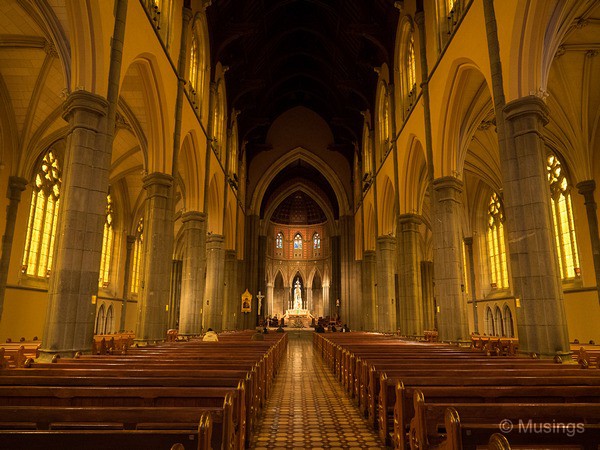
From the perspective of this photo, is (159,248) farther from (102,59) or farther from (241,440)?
A: (241,440)

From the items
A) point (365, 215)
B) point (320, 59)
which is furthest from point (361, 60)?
point (365, 215)

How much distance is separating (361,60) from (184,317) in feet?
50.9

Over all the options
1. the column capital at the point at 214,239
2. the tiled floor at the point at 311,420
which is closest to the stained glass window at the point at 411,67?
the column capital at the point at 214,239

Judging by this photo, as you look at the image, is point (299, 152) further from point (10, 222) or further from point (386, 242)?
point (10, 222)

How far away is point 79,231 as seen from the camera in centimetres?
802

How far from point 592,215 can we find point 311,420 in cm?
1558

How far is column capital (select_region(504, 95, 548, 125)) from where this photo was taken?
855cm

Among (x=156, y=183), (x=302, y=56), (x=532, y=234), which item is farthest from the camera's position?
(x=302, y=56)

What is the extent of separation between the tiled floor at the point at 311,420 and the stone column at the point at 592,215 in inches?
475

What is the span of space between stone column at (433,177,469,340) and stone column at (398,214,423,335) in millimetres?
4391

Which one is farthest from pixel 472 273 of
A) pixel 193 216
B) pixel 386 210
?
pixel 193 216

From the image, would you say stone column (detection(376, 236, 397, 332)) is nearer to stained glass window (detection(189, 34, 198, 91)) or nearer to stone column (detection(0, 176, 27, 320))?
stained glass window (detection(189, 34, 198, 91))

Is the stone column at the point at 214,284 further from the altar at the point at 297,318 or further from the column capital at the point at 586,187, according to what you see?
the altar at the point at 297,318

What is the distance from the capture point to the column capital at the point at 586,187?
16766 mm
